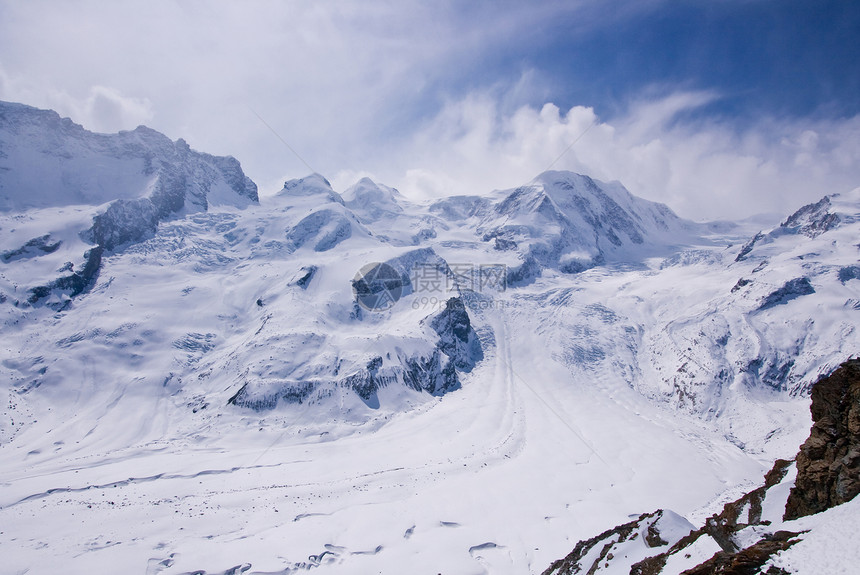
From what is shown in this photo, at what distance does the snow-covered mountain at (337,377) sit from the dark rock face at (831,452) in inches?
961

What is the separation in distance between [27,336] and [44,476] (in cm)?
5549

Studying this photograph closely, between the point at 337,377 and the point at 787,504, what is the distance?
77493 mm

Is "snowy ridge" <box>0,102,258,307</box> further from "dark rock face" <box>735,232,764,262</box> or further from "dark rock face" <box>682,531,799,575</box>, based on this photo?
"dark rock face" <box>735,232,764,262</box>

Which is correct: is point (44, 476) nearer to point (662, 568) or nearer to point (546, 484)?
point (546, 484)

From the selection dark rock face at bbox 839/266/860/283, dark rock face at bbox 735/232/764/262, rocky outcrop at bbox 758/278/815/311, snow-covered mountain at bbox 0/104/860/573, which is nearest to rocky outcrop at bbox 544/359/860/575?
snow-covered mountain at bbox 0/104/860/573

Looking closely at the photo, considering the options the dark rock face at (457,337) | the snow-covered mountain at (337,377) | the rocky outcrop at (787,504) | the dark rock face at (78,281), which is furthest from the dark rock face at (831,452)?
the dark rock face at (78,281)

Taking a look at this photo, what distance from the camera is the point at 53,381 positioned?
82.2 m

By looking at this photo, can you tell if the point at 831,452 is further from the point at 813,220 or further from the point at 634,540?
the point at 813,220

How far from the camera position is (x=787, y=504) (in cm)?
1859

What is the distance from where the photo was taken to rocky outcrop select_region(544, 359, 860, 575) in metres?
14.8

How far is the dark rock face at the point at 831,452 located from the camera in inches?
648

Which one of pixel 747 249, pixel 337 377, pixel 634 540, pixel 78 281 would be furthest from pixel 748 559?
pixel 747 249

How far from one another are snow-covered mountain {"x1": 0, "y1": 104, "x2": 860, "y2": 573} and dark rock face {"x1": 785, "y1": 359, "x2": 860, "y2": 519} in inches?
961

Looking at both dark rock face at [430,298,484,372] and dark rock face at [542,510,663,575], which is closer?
dark rock face at [542,510,663,575]
